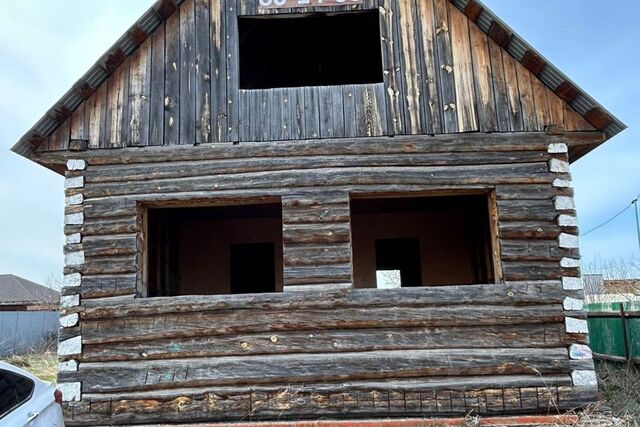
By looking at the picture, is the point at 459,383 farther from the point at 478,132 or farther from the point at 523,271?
the point at 478,132

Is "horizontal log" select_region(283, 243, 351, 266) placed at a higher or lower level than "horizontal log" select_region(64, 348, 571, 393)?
higher

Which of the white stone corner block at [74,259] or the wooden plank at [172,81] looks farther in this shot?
the wooden plank at [172,81]

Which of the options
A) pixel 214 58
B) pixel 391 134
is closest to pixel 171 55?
pixel 214 58

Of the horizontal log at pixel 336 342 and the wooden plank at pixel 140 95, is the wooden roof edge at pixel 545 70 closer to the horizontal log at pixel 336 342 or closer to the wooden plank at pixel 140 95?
the horizontal log at pixel 336 342

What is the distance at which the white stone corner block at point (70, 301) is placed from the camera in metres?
7.37

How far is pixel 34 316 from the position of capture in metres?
24.4

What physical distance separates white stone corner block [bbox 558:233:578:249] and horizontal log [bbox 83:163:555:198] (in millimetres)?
795

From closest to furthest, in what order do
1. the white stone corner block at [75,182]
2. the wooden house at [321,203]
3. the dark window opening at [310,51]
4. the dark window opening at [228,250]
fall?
the wooden house at [321,203], the white stone corner block at [75,182], the dark window opening at [310,51], the dark window opening at [228,250]

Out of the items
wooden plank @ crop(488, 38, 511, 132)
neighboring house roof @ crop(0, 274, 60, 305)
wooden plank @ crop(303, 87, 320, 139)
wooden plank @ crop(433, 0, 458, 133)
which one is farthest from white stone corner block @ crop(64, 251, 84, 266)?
neighboring house roof @ crop(0, 274, 60, 305)

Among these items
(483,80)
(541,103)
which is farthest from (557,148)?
(483,80)

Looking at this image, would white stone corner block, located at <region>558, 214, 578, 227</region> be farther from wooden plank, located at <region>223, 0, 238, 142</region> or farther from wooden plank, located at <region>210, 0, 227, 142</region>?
wooden plank, located at <region>210, 0, 227, 142</region>

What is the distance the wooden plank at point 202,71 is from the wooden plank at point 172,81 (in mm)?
274

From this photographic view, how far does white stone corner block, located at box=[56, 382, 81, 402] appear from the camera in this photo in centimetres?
714

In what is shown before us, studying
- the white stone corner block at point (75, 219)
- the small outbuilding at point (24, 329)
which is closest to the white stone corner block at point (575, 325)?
the white stone corner block at point (75, 219)
